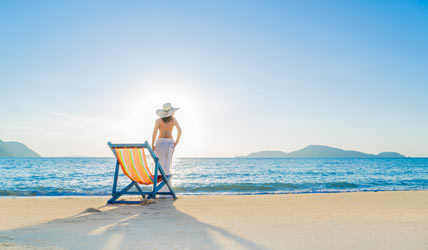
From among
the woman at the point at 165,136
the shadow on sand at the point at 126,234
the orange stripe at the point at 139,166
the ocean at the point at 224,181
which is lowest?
the ocean at the point at 224,181


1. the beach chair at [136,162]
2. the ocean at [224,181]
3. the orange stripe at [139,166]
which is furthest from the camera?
the ocean at [224,181]

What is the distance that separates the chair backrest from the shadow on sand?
4.15ft

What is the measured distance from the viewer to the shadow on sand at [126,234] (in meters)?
2.57

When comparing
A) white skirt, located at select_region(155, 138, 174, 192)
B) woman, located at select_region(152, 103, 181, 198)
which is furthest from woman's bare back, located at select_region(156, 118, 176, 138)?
white skirt, located at select_region(155, 138, 174, 192)

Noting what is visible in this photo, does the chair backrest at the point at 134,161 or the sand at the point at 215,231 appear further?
the chair backrest at the point at 134,161

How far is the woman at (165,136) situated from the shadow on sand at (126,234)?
6.93ft

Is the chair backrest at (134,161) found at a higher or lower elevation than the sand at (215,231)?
higher

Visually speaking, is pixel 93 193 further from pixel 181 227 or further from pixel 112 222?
pixel 181 227

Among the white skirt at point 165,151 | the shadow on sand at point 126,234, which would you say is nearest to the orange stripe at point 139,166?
the white skirt at point 165,151

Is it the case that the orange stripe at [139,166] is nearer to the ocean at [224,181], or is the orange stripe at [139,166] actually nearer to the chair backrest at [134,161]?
the chair backrest at [134,161]

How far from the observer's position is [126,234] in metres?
2.94

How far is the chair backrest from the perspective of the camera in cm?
496

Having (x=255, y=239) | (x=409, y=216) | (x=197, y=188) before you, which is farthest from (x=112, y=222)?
(x=197, y=188)

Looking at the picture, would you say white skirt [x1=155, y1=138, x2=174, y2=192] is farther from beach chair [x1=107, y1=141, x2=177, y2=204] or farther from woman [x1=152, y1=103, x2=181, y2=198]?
beach chair [x1=107, y1=141, x2=177, y2=204]
